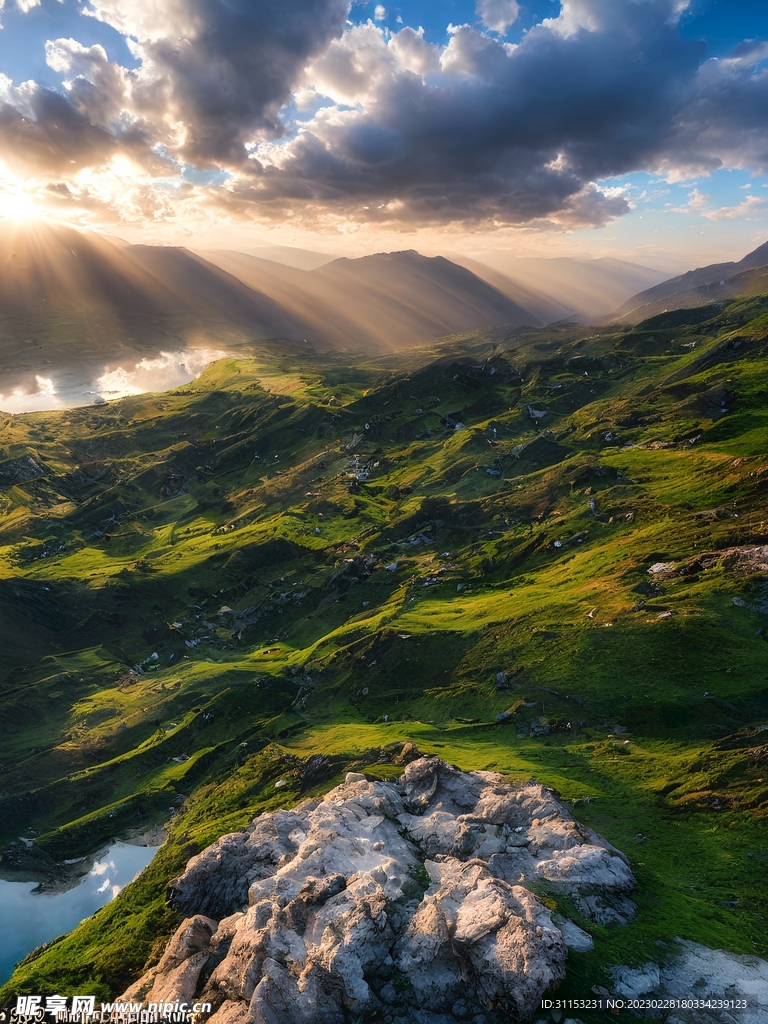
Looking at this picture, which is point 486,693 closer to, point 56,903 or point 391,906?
point 391,906

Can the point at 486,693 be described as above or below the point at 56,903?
above

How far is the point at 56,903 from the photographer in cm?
9056

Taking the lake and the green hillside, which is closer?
the green hillside

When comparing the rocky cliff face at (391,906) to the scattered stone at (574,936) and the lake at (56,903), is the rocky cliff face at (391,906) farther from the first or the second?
the lake at (56,903)

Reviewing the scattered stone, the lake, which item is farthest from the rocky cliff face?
the lake

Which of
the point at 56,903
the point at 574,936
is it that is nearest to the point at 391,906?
the point at 574,936

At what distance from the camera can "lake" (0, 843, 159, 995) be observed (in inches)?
3273

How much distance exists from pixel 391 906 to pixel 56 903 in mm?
73017

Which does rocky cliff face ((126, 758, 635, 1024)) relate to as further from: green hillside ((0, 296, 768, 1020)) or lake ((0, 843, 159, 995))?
lake ((0, 843, 159, 995))

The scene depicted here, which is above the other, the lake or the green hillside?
the green hillside

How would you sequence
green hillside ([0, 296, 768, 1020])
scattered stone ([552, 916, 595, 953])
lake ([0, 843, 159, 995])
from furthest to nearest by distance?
lake ([0, 843, 159, 995]) → green hillside ([0, 296, 768, 1020]) → scattered stone ([552, 916, 595, 953])

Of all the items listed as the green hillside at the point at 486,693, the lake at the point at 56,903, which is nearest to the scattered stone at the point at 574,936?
the green hillside at the point at 486,693

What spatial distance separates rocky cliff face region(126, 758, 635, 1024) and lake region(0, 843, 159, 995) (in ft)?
119

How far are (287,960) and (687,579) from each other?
87151 mm
